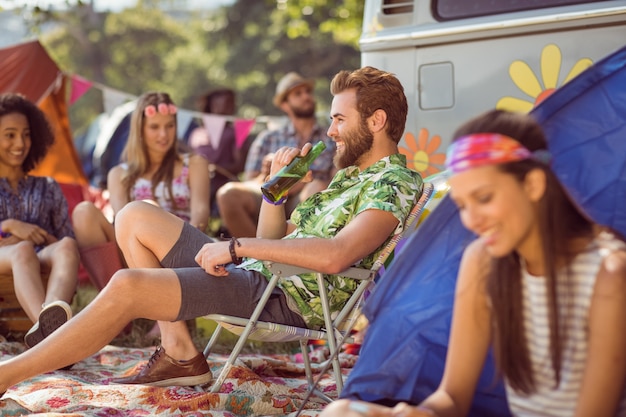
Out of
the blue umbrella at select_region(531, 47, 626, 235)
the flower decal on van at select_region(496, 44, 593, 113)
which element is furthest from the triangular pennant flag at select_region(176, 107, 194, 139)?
the blue umbrella at select_region(531, 47, 626, 235)

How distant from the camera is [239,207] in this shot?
21.8ft

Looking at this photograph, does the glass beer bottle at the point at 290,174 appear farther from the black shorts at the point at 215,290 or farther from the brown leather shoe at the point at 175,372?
the brown leather shoe at the point at 175,372

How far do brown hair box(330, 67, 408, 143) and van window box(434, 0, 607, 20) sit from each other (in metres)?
1.36

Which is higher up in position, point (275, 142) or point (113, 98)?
point (113, 98)

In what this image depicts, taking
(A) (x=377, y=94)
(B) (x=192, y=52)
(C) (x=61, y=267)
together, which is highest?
(B) (x=192, y=52)

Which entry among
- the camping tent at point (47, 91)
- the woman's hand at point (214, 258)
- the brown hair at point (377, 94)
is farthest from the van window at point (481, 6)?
the camping tent at point (47, 91)

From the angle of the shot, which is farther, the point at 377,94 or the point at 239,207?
the point at 239,207

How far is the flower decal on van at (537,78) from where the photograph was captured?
181 inches

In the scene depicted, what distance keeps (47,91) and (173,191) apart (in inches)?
114

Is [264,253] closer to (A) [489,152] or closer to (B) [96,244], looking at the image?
(A) [489,152]

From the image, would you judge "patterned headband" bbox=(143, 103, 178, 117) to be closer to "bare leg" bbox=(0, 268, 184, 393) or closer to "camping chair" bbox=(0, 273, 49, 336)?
"camping chair" bbox=(0, 273, 49, 336)

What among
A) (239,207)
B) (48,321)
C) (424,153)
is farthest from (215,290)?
(239,207)

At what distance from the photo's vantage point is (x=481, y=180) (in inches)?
84.5

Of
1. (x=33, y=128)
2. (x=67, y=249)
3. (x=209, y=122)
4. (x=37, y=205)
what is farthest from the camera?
(x=209, y=122)
